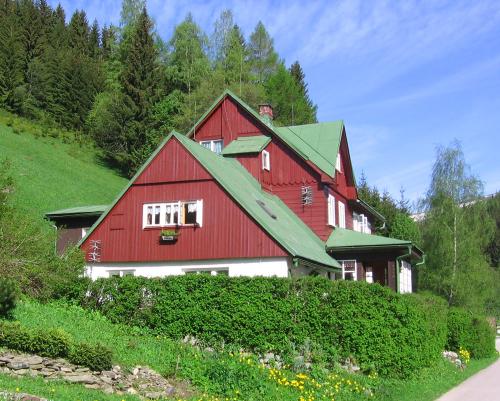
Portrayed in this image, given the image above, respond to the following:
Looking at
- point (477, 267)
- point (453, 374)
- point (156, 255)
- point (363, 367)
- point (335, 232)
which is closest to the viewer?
point (363, 367)

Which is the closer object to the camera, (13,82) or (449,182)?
(449,182)

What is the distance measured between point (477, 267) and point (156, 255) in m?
23.6

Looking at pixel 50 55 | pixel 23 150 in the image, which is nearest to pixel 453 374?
pixel 23 150

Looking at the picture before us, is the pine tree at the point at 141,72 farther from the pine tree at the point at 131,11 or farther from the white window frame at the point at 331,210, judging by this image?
the white window frame at the point at 331,210

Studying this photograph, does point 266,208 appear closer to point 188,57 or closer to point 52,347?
point 52,347

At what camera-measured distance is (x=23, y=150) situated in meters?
52.8

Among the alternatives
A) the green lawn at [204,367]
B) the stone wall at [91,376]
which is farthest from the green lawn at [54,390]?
the green lawn at [204,367]

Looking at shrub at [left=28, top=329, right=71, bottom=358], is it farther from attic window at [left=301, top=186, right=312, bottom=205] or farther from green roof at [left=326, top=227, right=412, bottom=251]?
attic window at [left=301, top=186, right=312, bottom=205]

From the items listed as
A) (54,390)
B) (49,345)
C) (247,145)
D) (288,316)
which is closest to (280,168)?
(247,145)

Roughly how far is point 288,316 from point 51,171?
36.2m

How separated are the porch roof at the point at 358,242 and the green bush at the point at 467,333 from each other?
12.0ft

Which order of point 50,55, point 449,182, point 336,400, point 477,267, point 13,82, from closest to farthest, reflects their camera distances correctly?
point 336,400 → point 477,267 → point 449,182 → point 13,82 → point 50,55

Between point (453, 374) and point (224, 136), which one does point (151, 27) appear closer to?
point (224, 136)

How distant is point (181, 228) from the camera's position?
A: 2417 centimetres
